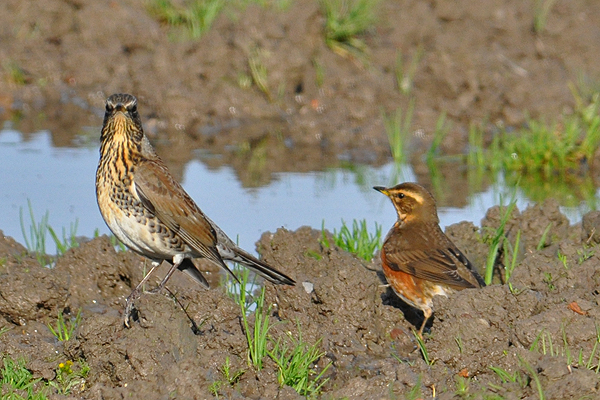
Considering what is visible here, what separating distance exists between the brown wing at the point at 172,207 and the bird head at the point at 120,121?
24 centimetres

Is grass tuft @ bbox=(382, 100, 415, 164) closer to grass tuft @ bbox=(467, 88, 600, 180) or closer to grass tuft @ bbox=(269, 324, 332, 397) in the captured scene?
grass tuft @ bbox=(467, 88, 600, 180)

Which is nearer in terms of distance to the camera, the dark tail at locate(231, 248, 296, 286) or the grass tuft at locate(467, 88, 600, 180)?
the dark tail at locate(231, 248, 296, 286)

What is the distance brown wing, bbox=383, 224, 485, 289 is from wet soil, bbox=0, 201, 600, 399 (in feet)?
1.10

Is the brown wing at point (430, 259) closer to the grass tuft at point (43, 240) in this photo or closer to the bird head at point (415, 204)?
the bird head at point (415, 204)

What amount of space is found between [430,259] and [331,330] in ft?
3.69

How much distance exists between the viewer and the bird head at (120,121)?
7.61 metres

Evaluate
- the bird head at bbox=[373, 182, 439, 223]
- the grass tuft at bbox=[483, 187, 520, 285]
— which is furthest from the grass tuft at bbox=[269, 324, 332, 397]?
the bird head at bbox=[373, 182, 439, 223]

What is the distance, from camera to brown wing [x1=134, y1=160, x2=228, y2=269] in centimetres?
753

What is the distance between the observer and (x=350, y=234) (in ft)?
31.6

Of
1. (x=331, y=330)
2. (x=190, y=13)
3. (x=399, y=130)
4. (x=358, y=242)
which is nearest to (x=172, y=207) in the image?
(x=331, y=330)

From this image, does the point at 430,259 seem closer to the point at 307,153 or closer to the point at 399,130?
the point at 399,130

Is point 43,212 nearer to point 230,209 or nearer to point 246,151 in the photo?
point 230,209

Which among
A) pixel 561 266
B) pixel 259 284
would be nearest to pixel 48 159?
pixel 259 284

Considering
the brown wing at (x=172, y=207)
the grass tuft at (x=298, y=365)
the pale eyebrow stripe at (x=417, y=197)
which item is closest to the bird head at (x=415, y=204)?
the pale eyebrow stripe at (x=417, y=197)
